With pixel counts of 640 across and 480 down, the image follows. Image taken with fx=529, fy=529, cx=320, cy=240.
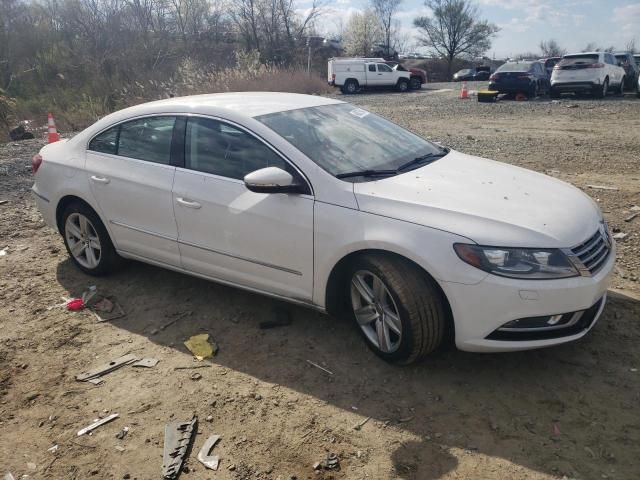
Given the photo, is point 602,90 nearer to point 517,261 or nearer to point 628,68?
point 628,68

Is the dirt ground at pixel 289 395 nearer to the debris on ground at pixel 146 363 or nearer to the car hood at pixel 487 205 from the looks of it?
the debris on ground at pixel 146 363

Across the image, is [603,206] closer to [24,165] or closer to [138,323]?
[138,323]

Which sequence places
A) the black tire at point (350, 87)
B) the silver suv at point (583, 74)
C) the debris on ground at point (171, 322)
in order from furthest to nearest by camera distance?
the black tire at point (350, 87)
the silver suv at point (583, 74)
the debris on ground at point (171, 322)

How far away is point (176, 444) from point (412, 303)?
144 centimetres

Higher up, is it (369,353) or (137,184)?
(137,184)

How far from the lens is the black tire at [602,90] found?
60.0 feet

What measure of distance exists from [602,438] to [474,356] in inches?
34.4

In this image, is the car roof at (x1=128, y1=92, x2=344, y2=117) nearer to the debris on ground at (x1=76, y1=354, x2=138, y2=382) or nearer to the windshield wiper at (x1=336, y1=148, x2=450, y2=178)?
the windshield wiper at (x1=336, y1=148, x2=450, y2=178)

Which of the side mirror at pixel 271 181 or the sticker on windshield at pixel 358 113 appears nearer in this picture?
the side mirror at pixel 271 181

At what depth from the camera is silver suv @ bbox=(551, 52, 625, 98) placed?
1819 centimetres

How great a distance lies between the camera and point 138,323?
3977 millimetres

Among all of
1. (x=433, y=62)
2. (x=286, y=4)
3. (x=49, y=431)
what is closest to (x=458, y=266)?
(x=49, y=431)

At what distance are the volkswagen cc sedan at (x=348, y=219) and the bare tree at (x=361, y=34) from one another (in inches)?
2410

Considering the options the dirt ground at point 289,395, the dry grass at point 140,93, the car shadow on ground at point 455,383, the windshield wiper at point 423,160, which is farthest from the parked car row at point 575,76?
the car shadow on ground at point 455,383
